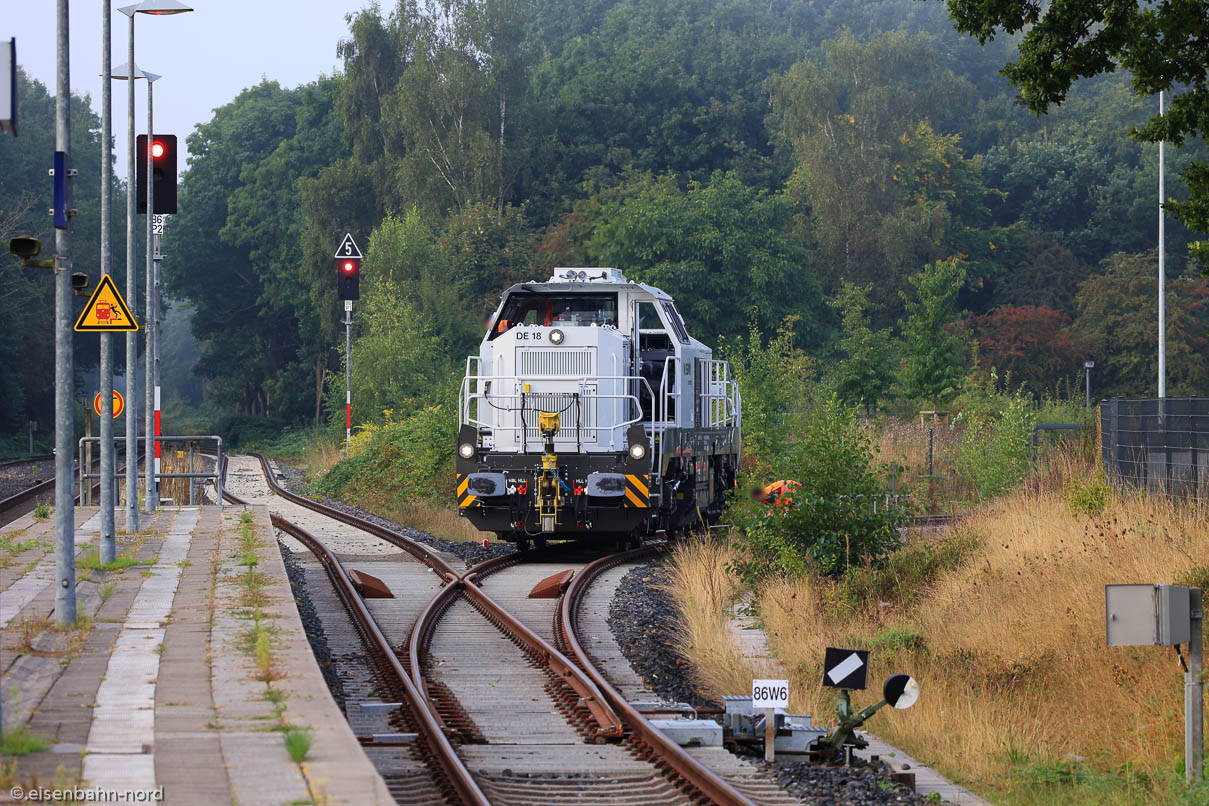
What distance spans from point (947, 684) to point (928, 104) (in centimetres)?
6071

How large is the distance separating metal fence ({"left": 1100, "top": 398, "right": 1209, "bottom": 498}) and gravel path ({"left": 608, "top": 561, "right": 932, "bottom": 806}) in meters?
7.19

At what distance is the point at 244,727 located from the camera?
771cm

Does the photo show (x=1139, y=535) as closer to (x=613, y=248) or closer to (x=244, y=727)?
(x=244, y=727)

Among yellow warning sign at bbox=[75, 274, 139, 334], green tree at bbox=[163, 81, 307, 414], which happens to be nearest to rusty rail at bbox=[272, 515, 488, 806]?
yellow warning sign at bbox=[75, 274, 139, 334]

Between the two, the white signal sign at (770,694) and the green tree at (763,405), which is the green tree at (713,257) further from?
the white signal sign at (770,694)

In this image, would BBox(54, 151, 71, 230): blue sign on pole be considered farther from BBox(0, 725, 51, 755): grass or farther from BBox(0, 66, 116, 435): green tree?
BBox(0, 66, 116, 435): green tree

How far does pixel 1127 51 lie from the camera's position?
1345cm

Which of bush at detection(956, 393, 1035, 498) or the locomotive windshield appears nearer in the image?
the locomotive windshield

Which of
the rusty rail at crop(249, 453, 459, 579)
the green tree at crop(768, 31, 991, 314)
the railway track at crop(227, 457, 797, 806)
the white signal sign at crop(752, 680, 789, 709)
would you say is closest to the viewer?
the railway track at crop(227, 457, 797, 806)

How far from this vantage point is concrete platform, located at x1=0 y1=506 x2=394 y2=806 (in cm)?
664

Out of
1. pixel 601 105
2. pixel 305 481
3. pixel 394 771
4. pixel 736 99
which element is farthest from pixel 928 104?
pixel 394 771

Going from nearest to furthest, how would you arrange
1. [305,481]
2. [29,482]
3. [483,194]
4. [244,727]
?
[244,727] < [29,482] < [305,481] < [483,194]

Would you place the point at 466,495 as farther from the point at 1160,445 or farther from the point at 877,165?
the point at 877,165

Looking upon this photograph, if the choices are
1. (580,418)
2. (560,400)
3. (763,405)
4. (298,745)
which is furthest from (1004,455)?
(298,745)
